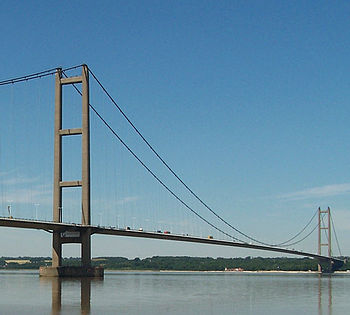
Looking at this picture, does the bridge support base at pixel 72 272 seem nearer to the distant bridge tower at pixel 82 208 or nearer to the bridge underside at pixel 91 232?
the distant bridge tower at pixel 82 208

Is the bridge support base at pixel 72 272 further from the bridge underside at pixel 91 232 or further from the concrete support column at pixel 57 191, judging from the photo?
the bridge underside at pixel 91 232

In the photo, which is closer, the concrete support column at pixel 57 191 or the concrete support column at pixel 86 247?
the concrete support column at pixel 57 191

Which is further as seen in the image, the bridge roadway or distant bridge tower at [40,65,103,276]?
distant bridge tower at [40,65,103,276]

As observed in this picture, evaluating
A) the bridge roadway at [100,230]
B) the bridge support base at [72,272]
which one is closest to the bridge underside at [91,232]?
the bridge roadway at [100,230]

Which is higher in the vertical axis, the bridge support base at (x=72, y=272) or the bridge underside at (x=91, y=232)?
the bridge underside at (x=91, y=232)

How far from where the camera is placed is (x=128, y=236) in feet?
226

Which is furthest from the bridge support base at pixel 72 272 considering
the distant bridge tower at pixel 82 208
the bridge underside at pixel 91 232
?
the bridge underside at pixel 91 232

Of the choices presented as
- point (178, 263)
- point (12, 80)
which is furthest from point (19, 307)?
point (178, 263)

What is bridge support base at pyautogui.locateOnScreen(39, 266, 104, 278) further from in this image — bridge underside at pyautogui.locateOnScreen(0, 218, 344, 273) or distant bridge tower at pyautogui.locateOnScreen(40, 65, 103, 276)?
bridge underside at pyautogui.locateOnScreen(0, 218, 344, 273)

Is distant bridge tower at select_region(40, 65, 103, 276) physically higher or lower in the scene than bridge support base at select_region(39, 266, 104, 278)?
higher

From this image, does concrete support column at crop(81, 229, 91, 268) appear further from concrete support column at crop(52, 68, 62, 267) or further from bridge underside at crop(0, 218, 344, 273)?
concrete support column at crop(52, 68, 62, 267)

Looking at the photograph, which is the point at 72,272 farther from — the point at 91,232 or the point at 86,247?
the point at 91,232

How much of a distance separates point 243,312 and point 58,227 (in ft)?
110

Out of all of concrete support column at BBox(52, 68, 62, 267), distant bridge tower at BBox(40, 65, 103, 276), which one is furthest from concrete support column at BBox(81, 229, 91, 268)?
concrete support column at BBox(52, 68, 62, 267)
